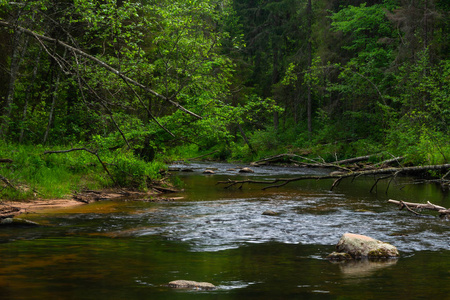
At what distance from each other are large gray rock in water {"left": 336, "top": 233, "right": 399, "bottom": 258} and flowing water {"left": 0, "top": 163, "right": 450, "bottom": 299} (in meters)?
0.23

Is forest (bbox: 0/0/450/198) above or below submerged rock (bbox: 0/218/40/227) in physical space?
above

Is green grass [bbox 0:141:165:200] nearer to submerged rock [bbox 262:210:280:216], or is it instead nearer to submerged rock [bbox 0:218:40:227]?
submerged rock [bbox 0:218:40:227]

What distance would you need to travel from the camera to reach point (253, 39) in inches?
1668

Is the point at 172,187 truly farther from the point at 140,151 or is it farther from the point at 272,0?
the point at 272,0

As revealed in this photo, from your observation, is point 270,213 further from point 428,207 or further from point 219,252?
point 219,252

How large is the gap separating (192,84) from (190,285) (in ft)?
26.9

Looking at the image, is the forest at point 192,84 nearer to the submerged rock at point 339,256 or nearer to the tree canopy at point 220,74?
the tree canopy at point 220,74

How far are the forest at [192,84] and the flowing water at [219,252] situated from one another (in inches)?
78.7

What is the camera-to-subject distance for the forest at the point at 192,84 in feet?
34.9

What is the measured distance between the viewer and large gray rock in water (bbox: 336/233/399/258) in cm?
711

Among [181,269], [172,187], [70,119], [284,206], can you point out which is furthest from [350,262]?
[70,119]

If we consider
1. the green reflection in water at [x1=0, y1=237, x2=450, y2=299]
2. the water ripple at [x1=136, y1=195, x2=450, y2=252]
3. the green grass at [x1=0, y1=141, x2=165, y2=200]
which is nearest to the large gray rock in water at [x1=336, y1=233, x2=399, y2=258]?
the green reflection in water at [x1=0, y1=237, x2=450, y2=299]

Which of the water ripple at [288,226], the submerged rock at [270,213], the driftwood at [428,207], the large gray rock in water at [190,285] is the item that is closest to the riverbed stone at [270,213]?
the submerged rock at [270,213]

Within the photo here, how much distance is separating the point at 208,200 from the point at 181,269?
768 cm
